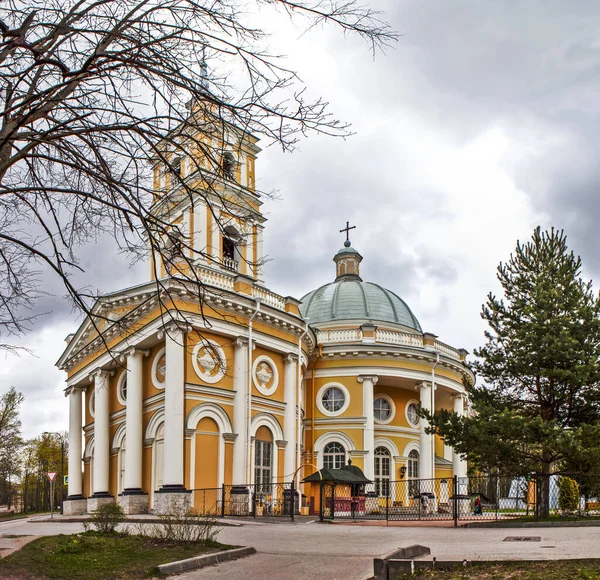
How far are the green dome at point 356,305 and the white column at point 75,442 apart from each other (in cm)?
1260

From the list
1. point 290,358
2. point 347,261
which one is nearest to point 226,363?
point 290,358

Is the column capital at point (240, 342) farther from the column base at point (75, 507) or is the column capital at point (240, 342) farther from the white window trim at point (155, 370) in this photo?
the column base at point (75, 507)

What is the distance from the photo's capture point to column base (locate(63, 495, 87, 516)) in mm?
30484


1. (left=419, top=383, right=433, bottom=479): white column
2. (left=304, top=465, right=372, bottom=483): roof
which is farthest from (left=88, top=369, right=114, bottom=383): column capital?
(left=419, top=383, right=433, bottom=479): white column

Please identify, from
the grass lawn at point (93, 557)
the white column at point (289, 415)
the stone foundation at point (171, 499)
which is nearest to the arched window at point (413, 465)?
the white column at point (289, 415)

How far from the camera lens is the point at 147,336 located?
24750mm

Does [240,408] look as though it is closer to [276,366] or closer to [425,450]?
[276,366]

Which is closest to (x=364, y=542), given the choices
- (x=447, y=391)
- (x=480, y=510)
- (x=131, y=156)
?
(x=131, y=156)

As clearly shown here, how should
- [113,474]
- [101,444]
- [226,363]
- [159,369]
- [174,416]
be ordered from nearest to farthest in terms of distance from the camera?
[174,416] < [226,363] < [159,369] < [101,444] < [113,474]

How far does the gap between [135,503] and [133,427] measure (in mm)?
2508

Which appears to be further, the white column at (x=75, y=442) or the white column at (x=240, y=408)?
the white column at (x=75, y=442)

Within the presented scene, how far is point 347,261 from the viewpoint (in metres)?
43.4

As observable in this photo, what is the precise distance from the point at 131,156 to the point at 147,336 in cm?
1727

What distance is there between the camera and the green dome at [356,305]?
125 ft
